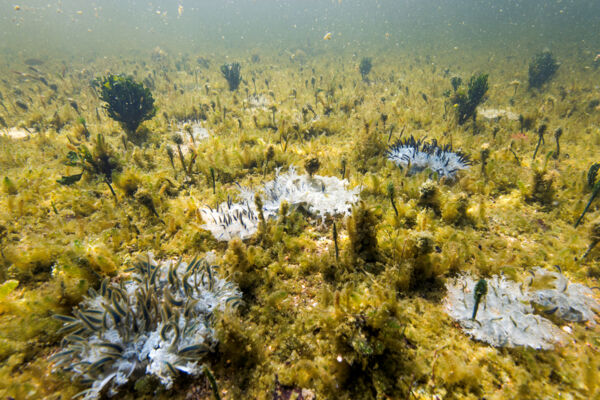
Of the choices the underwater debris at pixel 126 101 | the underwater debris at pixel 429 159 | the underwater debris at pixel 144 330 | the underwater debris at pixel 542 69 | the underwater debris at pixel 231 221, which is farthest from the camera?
the underwater debris at pixel 542 69

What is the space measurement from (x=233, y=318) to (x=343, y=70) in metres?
19.9

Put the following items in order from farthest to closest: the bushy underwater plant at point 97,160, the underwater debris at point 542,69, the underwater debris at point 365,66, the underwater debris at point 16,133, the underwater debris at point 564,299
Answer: the underwater debris at point 365,66 → the underwater debris at point 542,69 → the underwater debris at point 16,133 → the bushy underwater plant at point 97,160 → the underwater debris at point 564,299

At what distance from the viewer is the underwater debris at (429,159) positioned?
14.7ft

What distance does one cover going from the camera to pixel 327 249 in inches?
126

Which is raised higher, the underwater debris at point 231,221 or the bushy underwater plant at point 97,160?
the bushy underwater plant at point 97,160

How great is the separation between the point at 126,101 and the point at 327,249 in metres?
7.53

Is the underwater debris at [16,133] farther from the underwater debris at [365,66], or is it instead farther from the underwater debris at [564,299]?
the underwater debris at [365,66]

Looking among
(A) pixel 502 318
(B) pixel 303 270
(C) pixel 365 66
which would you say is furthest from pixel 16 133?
(C) pixel 365 66

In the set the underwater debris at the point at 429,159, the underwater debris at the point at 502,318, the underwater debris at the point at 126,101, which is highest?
the underwater debris at the point at 126,101

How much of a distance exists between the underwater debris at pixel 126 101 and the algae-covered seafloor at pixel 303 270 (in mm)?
105

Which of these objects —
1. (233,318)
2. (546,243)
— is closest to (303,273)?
(233,318)

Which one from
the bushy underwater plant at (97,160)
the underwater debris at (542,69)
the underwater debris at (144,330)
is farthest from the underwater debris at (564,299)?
the underwater debris at (542,69)

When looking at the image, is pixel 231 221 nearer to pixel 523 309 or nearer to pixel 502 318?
pixel 502 318

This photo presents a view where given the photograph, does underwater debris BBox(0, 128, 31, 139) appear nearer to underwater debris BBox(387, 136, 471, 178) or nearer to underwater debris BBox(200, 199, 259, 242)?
underwater debris BBox(200, 199, 259, 242)
